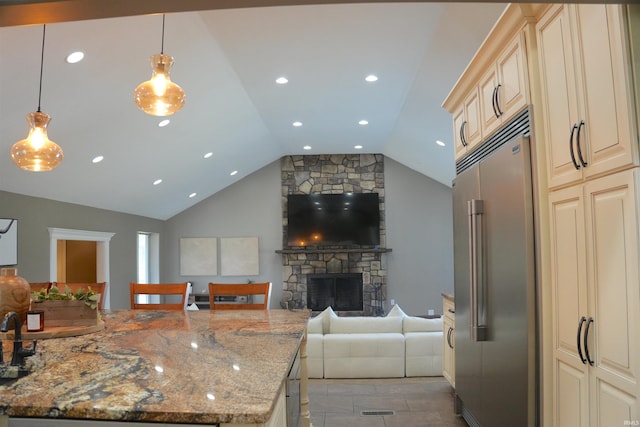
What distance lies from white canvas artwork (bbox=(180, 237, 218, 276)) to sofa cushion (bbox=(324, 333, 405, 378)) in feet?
18.5

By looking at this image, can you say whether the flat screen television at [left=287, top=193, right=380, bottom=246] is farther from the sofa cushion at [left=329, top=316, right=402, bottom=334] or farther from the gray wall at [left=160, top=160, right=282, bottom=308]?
the sofa cushion at [left=329, top=316, right=402, bottom=334]

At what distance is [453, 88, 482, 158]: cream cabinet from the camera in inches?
119

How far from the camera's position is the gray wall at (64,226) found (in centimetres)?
543

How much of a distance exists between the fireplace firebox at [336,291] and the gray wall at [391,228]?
2.24 ft

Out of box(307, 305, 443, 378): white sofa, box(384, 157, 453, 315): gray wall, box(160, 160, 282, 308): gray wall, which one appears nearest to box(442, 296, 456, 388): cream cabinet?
box(307, 305, 443, 378): white sofa

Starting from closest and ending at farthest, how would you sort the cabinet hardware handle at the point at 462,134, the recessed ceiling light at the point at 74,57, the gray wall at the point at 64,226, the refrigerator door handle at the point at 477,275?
the refrigerator door handle at the point at 477,275, the cabinet hardware handle at the point at 462,134, the recessed ceiling light at the point at 74,57, the gray wall at the point at 64,226

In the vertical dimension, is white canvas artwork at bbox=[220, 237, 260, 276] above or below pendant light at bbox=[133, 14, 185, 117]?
below

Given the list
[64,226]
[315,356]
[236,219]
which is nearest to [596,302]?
[315,356]

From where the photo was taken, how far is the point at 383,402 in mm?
4062

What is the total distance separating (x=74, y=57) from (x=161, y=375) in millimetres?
3081

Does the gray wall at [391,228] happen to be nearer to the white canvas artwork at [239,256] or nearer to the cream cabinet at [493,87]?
the white canvas artwork at [239,256]

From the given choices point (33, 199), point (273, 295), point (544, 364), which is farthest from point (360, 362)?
point (273, 295)

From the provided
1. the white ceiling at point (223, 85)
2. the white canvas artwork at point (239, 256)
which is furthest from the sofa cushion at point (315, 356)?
the white canvas artwork at point (239, 256)

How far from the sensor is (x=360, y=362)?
15.6 ft
